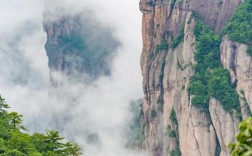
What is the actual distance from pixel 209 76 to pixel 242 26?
308 inches

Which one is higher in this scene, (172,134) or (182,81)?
(182,81)

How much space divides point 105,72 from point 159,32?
5715 centimetres

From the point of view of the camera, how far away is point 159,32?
92.7 meters

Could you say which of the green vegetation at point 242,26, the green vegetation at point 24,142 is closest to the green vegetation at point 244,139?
the green vegetation at point 24,142

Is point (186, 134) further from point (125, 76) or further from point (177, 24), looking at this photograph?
point (125, 76)

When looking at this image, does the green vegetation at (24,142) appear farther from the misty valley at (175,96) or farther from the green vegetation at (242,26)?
the green vegetation at (242,26)

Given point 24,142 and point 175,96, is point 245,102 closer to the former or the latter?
point 175,96

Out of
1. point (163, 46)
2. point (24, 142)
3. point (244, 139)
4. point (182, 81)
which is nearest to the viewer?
point (244, 139)

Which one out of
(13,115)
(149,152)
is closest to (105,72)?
(149,152)

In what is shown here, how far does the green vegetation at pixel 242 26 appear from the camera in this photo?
253 feet

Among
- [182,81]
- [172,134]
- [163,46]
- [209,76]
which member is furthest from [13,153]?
[163,46]

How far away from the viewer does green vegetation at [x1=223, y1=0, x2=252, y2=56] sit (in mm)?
77188

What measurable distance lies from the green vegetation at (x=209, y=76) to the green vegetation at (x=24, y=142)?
122ft

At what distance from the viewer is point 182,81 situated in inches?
3346
